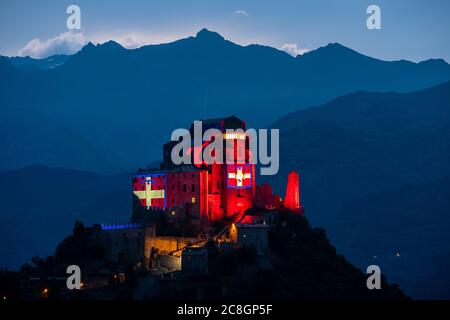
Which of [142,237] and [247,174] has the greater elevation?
[247,174]

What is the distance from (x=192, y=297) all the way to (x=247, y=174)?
2431 centimetres

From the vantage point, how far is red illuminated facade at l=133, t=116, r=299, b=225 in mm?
111438

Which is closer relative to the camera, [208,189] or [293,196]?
[208,189]

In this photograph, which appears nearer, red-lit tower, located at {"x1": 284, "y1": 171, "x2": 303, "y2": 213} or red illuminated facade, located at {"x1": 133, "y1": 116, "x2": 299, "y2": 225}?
red illuminated facade, located at {"x1": 133, "y1": 116, "x2": 299, "y2": 225}

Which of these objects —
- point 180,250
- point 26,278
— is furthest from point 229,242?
point 26,278

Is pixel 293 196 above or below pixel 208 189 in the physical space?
below

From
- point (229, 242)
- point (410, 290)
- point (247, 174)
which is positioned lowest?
point (410, 290)

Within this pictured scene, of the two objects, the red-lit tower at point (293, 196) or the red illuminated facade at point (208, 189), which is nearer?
the red illuminated facade at point (208, 189)

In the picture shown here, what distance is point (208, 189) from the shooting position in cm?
11288

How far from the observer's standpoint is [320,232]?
113250 mm

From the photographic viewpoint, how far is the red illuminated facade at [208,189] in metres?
111
